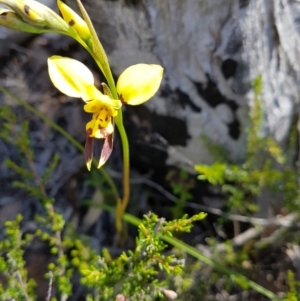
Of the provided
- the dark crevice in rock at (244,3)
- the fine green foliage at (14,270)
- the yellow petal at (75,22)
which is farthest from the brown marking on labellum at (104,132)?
the dark crevice in rock at (244,3)

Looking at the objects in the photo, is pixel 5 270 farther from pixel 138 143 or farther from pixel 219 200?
pixel 219 200

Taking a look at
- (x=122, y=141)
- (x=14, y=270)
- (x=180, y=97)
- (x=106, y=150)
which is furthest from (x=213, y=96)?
(x=14, y=270)

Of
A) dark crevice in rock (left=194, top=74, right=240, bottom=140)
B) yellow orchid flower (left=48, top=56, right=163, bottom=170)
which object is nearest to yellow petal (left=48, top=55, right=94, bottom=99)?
yellow orchid flower (left=48, top=56, right=163, bottom=170)

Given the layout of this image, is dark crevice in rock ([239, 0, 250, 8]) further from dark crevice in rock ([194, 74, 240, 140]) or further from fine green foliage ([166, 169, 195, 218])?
fine green foliage ([166, 169, 195, 218])

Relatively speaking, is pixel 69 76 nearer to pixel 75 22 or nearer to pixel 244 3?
pixel 75 22

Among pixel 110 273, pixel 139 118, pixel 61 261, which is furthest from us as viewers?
pixel 139 118

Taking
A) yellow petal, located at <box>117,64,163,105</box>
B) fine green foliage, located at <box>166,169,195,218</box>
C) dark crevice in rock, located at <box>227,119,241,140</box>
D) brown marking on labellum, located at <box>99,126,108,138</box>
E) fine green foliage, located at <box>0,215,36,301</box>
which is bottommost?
fine green foliage, located at <box>166,169,195,218</box>

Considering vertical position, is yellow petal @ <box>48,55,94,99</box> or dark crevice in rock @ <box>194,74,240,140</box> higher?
yellow petal @ <box>48,55,94,99</box>

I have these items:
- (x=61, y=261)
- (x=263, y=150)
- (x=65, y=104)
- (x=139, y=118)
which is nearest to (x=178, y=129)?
(x=139, y=118)

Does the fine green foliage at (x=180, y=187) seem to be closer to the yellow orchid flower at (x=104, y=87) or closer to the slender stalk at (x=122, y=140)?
the slender stalk at (x=122, y=140)
